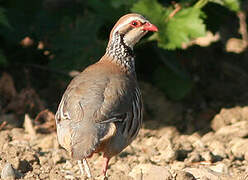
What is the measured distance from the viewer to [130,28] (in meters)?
5.66

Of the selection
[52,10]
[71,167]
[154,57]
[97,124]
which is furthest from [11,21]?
[97,124]

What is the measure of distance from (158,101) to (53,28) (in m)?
1.49

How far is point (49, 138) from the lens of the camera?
20.0 feet

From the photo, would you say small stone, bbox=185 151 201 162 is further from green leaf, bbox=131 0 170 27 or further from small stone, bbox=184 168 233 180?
green leaf, bbox=131 0 170 27

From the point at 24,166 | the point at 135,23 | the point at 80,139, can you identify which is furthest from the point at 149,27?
the point at 24,166

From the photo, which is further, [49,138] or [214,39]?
[214,39]

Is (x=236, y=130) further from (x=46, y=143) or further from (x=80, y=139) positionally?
(x=80, y=139)

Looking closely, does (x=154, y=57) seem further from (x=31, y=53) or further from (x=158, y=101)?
(x=31, y=53)

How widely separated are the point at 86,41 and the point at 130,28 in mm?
1408

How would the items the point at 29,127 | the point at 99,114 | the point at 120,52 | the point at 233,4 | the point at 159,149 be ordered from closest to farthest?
1. the point at 99,114
2. the point at 120,52
3. the point at 159,149
4. the point at 29,127
5. the point at 233,4

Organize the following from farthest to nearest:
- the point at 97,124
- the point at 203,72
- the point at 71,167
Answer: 1. the point at 203,72
2. the point at 71,167
3. the point at 97,124

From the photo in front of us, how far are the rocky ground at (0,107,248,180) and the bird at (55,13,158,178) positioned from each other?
263 millimetres

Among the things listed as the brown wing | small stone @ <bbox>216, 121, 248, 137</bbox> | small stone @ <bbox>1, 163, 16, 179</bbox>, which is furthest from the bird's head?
small stone @ <bbox>1, 163, 16, 179</bbox>

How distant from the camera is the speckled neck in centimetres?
567
